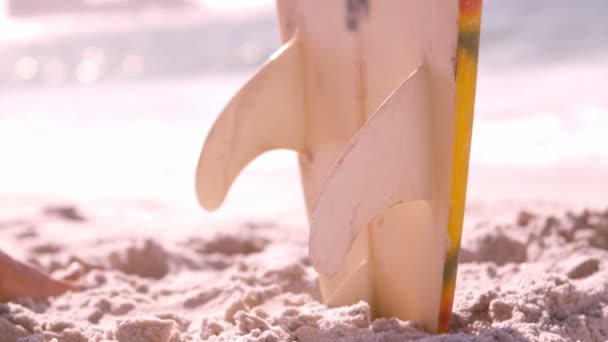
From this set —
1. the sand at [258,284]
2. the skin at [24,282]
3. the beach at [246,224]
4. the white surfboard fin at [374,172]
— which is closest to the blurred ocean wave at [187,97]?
the beach at [246,224]

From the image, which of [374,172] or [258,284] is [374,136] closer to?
[374,172]

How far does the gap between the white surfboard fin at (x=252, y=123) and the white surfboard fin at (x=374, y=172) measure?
1.57 feet

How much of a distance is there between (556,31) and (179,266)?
718cm

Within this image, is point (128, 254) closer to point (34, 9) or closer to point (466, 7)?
point (466, 7)

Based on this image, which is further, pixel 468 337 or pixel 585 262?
pixel 585 262

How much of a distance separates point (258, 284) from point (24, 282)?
685 millimetres

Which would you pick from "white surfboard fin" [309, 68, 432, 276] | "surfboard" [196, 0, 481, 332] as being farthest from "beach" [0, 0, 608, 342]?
"white surfboard fin" [309, 68, 432, 276]

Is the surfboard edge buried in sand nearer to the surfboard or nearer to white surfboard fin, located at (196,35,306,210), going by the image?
the surfboard

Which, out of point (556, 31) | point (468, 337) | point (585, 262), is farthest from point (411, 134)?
point (556, 31)

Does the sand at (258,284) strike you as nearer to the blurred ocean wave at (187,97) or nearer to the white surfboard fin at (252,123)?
the white surfboard fin at (252,123)

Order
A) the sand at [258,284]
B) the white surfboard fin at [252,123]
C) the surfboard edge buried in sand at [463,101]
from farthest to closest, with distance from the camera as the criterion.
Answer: the white surfboard fin at [252,123]
the sand at [258,284]
the surfboard edge buried in sand at [463,101]

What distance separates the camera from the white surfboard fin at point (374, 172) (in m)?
1.62

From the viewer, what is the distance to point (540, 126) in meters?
4.80

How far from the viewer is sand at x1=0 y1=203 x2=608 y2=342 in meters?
1.83
